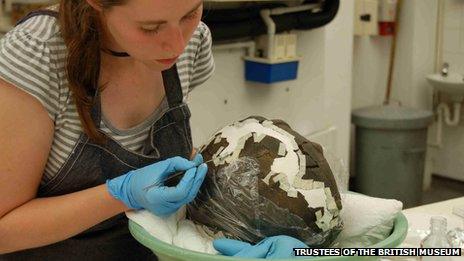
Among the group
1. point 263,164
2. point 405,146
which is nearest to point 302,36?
point 405,146

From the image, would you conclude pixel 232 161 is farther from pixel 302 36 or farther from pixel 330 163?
pixel 302 36

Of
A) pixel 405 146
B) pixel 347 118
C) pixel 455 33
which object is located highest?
pixel 455 33

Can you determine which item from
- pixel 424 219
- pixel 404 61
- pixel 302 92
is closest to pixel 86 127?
pixel 424 219

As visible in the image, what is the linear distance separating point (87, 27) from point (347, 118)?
2.65 metres

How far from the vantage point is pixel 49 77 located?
3.24ft

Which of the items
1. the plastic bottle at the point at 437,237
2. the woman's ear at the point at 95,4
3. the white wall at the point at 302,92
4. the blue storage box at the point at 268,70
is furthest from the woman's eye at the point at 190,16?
the blue storage box at the point at 268,70

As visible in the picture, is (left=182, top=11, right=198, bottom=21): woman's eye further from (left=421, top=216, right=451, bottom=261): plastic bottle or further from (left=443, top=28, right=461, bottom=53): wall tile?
(left=443, top=28, right=461, bottom=53): wall tile

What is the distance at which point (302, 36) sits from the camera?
117 inches

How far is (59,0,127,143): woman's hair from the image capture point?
1009mm

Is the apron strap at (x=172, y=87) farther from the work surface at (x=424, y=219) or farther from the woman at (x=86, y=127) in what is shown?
the work surface at (x=424, y=219)

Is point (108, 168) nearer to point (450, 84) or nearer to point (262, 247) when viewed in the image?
point (262, 247)

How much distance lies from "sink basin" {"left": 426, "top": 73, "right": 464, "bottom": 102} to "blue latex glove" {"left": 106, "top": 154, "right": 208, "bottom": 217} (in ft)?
11.1

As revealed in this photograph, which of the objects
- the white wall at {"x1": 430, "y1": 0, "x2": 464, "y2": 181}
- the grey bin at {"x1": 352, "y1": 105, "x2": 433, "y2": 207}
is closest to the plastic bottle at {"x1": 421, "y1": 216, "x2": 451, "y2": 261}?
the grey bin at {"x1": 352, "y1": 105, "x2": 433, "y2": 207}

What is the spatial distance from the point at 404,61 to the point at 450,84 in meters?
0.42
